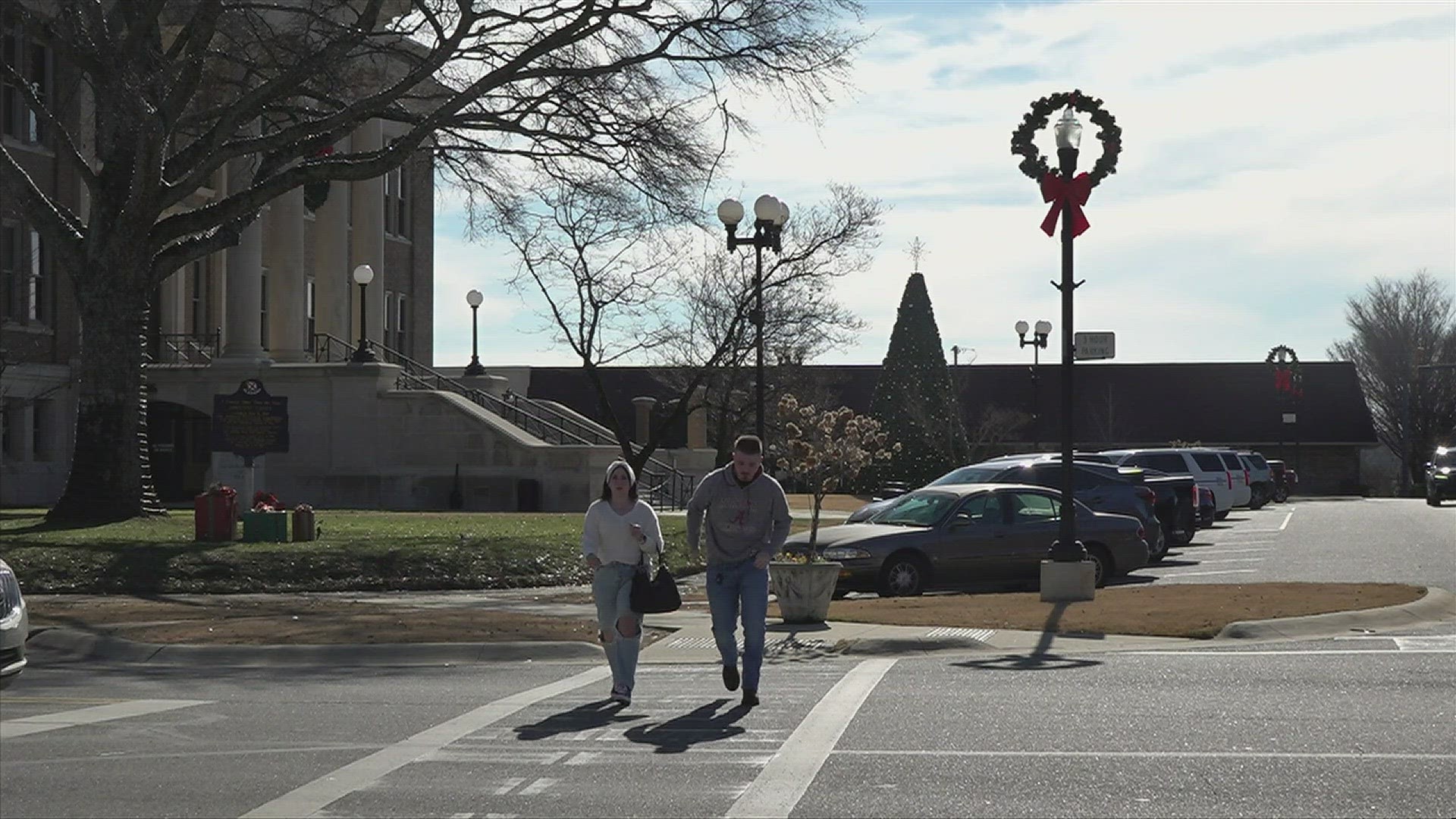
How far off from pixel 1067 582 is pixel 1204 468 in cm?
2635

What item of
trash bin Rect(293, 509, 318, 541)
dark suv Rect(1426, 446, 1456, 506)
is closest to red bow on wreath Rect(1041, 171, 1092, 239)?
trash bin Rect(293, 509, 318, 541)

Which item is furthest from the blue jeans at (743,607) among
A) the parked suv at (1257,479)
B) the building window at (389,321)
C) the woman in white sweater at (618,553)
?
the building window at (389,321)

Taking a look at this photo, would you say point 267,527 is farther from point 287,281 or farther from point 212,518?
point 287,281

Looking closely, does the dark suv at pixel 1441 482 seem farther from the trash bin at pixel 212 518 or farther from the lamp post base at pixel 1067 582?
the trash bin at pixel 212 518

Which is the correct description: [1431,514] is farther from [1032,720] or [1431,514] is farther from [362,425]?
[1032,720]

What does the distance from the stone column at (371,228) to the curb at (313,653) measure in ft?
104

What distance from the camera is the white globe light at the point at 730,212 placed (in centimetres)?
2455

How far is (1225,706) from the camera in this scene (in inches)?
440

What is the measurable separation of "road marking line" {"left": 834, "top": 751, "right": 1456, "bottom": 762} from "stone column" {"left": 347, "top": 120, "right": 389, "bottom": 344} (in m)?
38.6

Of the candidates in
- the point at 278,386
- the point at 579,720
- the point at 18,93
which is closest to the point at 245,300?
the point at 278,386

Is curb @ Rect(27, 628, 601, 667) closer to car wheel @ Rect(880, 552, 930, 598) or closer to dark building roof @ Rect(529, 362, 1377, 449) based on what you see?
car wheel @ Rect(880, 552, 930, 598)

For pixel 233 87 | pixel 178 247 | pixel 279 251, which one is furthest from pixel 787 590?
pixel 279 251

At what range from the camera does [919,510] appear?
2205 centimetres

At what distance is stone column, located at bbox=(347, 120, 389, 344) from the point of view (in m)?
46.6
